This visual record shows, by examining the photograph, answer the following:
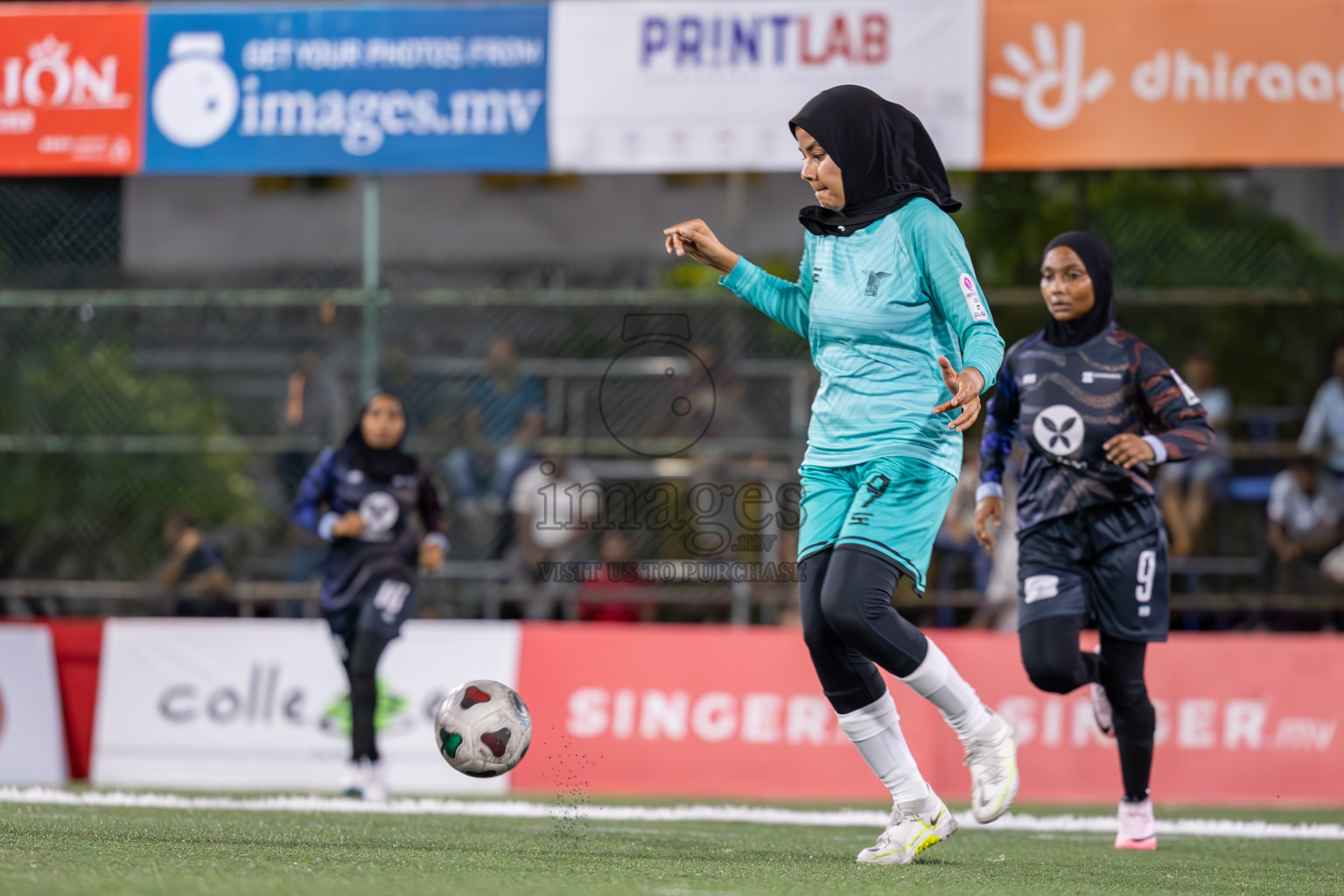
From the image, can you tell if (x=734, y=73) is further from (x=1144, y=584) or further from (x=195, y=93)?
(x=1144, y=584)

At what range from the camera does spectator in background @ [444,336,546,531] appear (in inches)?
429

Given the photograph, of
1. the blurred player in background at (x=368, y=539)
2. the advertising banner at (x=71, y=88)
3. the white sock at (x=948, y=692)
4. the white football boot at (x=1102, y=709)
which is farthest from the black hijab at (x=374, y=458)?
the white sock at (x=948, y=692)

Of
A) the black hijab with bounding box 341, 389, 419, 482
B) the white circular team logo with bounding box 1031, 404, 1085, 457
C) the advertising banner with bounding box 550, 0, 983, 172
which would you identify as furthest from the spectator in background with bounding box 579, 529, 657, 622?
the white circular team logo with bounding box 1031, 404, 1085, 457

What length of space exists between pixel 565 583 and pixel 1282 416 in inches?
192

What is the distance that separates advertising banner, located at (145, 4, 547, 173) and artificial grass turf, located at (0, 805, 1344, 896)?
511 cm

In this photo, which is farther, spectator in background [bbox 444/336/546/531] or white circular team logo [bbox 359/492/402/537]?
spectator in background [bbox 444/336/546/531]

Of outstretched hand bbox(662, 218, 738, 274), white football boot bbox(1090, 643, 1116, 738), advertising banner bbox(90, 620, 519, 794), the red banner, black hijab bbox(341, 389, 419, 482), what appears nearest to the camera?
outstretched hand bbox(662, 218, 738, 274)

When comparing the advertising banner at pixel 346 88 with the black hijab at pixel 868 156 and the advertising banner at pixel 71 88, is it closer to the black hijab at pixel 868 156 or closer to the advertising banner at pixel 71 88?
the advertising banner at pixel 71 88

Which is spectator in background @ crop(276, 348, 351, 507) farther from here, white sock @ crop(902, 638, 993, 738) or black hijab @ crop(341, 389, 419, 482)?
white sock @ crop(902, 638, 993, 738)

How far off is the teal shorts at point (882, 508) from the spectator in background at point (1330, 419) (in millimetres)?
6248

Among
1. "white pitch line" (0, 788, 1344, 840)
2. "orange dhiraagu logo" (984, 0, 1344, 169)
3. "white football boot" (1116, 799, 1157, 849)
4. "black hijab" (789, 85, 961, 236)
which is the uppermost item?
"orange dhiraagu logo" (984, 0, 1344, 169)

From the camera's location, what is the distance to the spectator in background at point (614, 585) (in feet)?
35.3

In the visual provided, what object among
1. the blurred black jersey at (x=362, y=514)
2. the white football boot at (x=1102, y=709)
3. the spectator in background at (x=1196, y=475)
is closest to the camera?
the white football boot at (x=1102, y=709)

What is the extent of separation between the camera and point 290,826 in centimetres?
611
